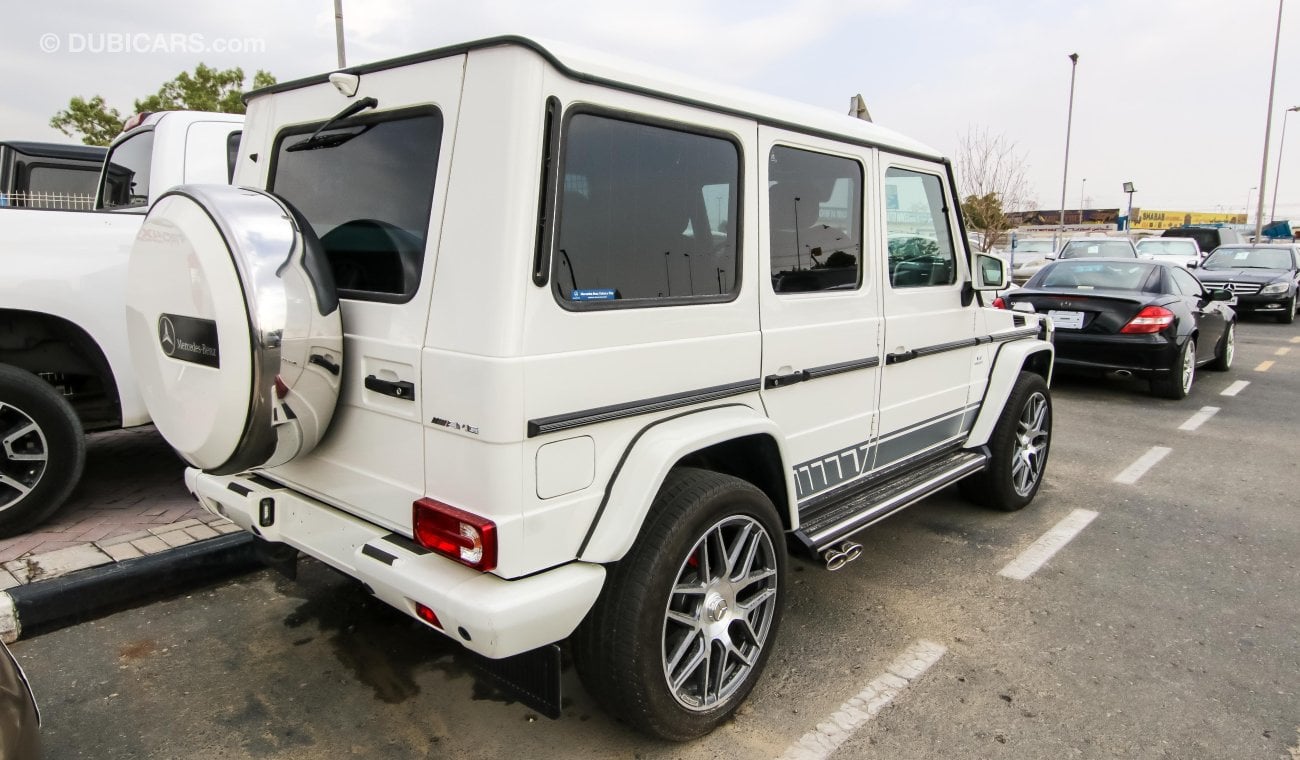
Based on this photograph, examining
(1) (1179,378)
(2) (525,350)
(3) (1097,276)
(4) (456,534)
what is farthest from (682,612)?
(3) (1097,276)

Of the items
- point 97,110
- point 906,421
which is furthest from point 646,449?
point 97,110

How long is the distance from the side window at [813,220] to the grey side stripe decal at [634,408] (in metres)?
0.45

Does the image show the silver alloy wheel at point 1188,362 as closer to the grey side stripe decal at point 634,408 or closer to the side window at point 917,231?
the side window at point 917,231

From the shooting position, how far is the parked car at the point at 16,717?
1751 mm

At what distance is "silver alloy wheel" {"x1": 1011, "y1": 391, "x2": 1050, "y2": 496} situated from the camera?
4633 millimetres

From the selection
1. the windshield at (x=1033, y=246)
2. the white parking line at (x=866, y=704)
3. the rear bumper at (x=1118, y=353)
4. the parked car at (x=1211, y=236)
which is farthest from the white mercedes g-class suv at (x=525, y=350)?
the parked car at (x=1211, y=236)

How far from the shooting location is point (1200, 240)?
23375mm

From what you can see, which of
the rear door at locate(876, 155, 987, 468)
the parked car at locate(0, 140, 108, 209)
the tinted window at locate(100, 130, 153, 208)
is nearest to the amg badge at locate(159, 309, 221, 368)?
the rear door at locate(876, 155, 987, 468)

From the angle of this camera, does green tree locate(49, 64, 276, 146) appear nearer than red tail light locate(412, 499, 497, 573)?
No

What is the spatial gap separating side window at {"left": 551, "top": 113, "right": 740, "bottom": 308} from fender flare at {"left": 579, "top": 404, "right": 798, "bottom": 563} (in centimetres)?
40

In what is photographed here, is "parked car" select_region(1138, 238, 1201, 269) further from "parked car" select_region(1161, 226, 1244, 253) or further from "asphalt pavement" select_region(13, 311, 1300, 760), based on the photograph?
"asphalt pavement" select_region(13, 311, 1300, 760)

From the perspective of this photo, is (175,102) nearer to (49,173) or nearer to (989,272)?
(49,173)

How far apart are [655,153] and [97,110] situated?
19720 mm

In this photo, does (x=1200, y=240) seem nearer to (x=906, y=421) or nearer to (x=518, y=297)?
(x=906, y=421)
